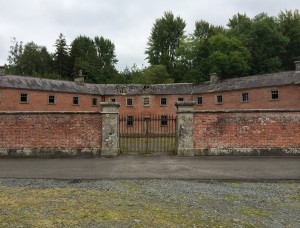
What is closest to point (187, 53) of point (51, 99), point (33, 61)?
point (51, 99)

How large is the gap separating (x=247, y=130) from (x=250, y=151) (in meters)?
1.00

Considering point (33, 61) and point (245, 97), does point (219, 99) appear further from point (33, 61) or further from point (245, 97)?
point (33, 61)

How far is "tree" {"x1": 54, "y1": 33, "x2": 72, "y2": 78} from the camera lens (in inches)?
2527

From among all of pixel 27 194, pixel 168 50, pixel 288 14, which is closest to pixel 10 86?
pixel 27 194

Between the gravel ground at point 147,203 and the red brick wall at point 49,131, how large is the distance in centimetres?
527

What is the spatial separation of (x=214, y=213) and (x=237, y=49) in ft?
148

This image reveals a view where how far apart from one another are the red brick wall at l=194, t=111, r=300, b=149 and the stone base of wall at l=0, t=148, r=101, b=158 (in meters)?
5.07

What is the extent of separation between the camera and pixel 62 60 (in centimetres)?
6425

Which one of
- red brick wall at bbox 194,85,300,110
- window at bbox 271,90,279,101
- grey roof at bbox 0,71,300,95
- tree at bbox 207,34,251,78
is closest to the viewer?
red brick wall at bbox 194,85,300,110

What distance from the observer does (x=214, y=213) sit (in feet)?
18.8

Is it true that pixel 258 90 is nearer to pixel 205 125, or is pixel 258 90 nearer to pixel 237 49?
pixel 237 49

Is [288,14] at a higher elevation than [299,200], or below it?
higher

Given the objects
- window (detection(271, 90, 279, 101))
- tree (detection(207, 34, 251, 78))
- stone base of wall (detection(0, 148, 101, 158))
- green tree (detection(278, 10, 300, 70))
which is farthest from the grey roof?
stone base of wall (detection(0, 148, 101, 158))

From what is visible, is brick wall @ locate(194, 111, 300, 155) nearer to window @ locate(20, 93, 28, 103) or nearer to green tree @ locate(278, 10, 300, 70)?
window @ locate(20, 93, 28, 103)
